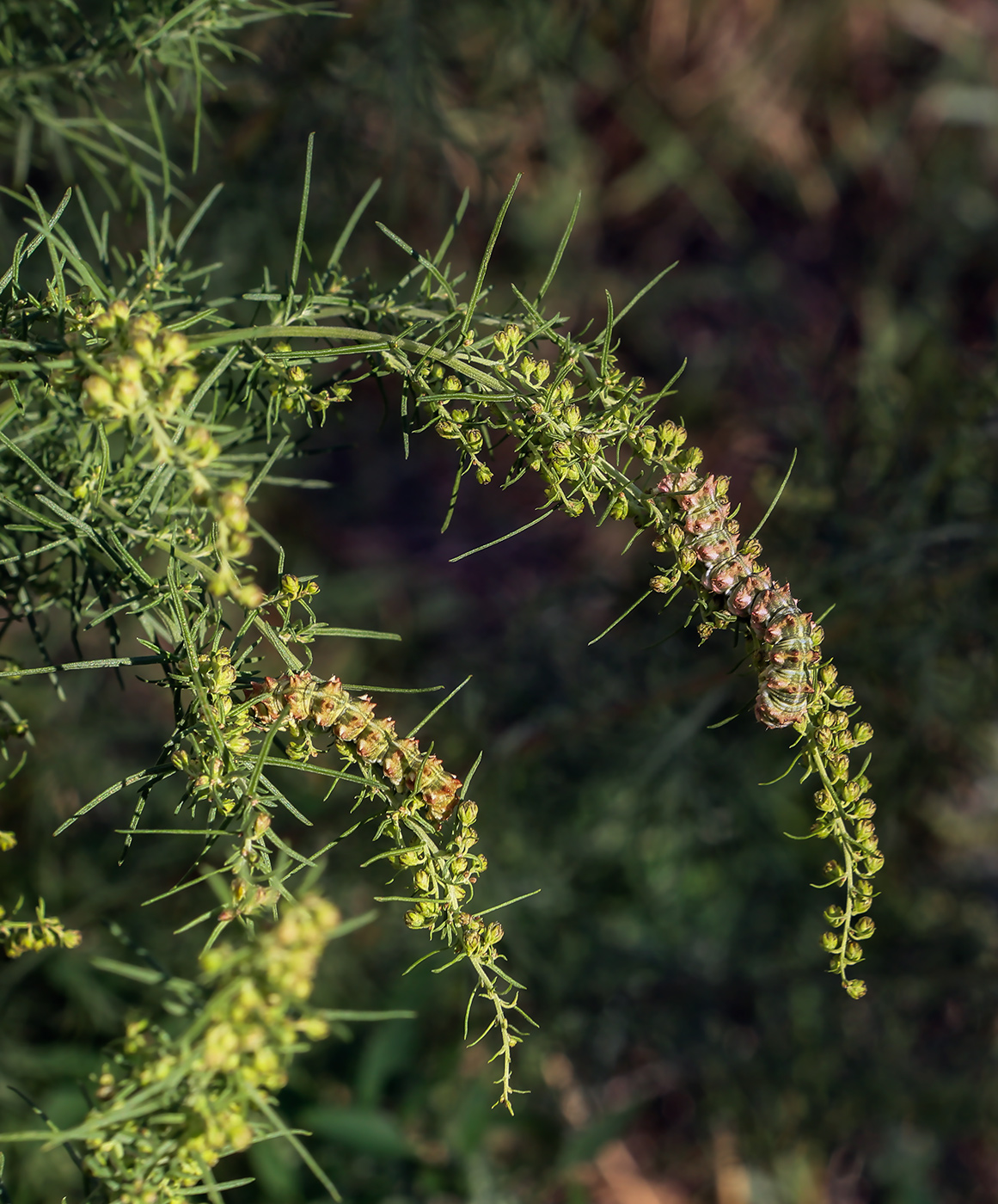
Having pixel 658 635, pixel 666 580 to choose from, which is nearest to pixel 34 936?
pixel 666 580

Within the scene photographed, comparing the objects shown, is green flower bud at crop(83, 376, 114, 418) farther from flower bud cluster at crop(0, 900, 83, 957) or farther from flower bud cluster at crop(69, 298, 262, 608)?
flower bud cluster at crop(0, 900, 83, 957)

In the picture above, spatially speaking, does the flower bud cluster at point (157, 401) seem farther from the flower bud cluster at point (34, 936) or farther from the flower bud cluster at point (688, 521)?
the flower bud cluster at point (34, 936)

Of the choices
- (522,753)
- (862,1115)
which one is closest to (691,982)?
(862,1115)

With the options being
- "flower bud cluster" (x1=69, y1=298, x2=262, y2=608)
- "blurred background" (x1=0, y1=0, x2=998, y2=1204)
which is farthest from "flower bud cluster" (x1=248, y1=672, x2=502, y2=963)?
"blurred background" (x1=0, y1=0, x2=998, y2=1204)

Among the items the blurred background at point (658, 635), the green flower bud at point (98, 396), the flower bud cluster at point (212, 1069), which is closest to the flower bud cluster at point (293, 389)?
the green flower bud at point (98, 396)

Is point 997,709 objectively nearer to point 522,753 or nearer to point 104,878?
point 522,753

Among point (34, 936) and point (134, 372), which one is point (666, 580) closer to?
point (134, 372)
